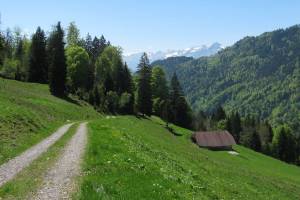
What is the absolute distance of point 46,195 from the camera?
17750mm

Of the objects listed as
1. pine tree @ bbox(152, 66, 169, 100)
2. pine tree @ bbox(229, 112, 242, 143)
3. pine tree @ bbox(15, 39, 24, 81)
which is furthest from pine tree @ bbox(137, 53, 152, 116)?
pine tree @ bbox(229, 112, 242, 143)

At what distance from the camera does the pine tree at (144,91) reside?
124 metres

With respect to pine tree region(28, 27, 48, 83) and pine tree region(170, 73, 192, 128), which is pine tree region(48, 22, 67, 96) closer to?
pine tree region(28, 27, 48, 83)

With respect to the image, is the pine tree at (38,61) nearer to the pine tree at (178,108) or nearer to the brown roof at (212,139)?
the pine tree at (178,108)

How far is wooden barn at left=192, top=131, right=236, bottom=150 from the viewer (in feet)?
348

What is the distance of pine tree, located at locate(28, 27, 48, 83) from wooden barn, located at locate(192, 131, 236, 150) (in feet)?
144

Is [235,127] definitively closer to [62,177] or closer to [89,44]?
[89,44]

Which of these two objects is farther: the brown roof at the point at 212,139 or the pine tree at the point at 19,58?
the pine tree at the point at 19,58

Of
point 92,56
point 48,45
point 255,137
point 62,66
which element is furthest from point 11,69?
point 255,137

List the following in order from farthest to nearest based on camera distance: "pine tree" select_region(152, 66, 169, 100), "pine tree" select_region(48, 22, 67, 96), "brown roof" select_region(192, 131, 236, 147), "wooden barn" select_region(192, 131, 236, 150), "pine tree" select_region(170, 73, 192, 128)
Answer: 1. "pine tree" select_region(152, 66, 169, 100)
2. "pine tree" select_region(170, 73, 192, 128)
3. "brown roof" select_region(192, 131, 236, 147)
4. "wooden barn" select_region(192, 131, 236, 150)
5. "pine tree" select_region(48, 22, 67, 96)

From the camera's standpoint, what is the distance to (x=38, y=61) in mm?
121000

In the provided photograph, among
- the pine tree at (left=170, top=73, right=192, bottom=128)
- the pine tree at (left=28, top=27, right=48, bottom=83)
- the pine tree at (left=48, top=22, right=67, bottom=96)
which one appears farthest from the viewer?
the pine tree at (left=170, top=73, right=192, bottom=128)

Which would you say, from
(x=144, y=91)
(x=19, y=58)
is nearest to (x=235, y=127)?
(x=144, y=91)

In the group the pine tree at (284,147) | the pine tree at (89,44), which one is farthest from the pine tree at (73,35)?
the pine tree at (284,147)
